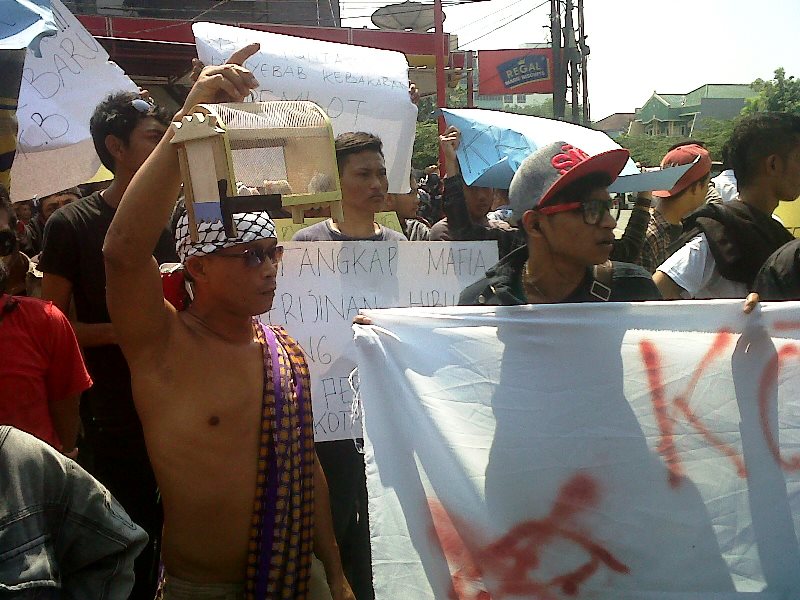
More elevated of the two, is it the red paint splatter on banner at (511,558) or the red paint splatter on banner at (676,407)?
the red paint splatter on banner at (676,407)

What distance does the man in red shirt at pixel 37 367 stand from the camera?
2.22m

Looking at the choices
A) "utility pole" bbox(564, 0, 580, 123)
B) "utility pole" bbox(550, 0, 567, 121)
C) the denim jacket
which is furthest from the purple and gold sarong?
"utility pole" bbox(564, 0, 580, 123)

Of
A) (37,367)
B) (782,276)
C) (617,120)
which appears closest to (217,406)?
(37,367)

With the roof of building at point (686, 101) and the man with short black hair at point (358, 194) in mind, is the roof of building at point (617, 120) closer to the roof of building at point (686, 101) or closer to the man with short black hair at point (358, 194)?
the roof of building at point (686, 101)

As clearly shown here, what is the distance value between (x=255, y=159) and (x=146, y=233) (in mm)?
466

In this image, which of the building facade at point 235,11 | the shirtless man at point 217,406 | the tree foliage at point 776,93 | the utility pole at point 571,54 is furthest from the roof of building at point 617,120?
the shirtless man at point 217,406

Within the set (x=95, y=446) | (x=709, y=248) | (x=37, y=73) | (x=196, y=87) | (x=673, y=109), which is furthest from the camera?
(x=673, y=109)

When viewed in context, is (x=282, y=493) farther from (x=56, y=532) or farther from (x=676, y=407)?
(x=676, y=407)

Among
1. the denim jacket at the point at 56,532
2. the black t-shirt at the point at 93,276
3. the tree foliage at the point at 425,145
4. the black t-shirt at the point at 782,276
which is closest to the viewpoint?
the denim jacket at the point at 56,532

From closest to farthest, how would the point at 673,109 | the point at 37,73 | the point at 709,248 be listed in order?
1. the point at 709,248
2. the point at 37,73
3. the point at 673,109

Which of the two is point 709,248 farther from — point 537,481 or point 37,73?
point 37,73

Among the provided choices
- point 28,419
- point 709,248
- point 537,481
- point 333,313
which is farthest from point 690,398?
point 28,419

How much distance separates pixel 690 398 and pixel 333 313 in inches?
50.0

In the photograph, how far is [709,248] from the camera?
3.09m
